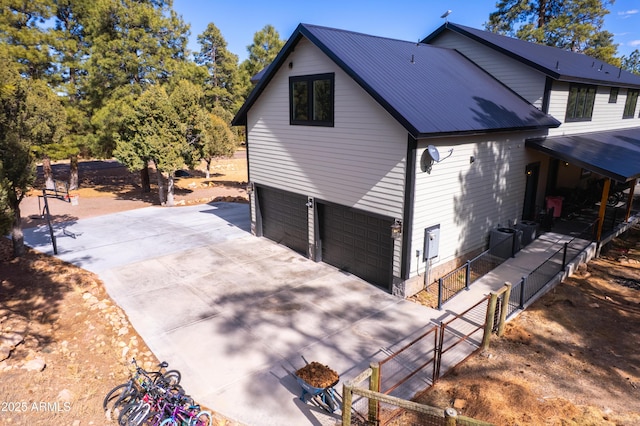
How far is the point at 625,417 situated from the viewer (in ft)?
21.4

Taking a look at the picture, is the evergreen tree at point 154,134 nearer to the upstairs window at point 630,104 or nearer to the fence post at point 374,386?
the fence post at point 374,386

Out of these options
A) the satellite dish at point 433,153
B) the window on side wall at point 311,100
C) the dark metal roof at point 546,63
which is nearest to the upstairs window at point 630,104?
the dark metal roof at point 546,63

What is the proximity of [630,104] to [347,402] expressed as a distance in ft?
84.1

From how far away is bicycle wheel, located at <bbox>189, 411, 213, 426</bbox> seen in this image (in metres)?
6.42

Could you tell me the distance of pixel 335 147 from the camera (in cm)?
1254

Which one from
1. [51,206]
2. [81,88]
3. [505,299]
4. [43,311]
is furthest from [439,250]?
[81,88]

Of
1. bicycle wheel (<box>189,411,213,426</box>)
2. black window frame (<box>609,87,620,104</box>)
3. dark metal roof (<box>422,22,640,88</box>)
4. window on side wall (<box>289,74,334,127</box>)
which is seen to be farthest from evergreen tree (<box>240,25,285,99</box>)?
bicycle wheel (<box>189,411,213,426</box>)

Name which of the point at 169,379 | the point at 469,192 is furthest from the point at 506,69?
the point at 169,379

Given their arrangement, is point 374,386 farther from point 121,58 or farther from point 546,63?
point 121,58

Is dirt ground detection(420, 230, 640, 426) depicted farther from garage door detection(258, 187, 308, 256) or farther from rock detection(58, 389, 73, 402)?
garage door detection(258, 187, 308, 256)

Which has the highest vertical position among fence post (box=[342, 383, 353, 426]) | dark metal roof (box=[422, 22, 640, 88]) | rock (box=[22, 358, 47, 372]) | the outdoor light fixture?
dark metal roof (box=[422, 22, 640, 88])

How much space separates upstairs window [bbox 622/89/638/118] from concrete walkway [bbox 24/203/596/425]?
1285 centimetres

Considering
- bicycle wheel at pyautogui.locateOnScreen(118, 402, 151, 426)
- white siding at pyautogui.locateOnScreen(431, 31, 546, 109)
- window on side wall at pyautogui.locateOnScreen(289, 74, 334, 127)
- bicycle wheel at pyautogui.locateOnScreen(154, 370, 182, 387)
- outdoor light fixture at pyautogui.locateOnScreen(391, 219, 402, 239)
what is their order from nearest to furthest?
bicycle wheel at pyautogui.locateOnScreen(118, 402, 151, 426) < bicycle wheel at pyautogui.locateOnScreen(154, 370, 182, 387) < outdoor light fixture at pyautogui.locateOnScreen(391, 219, 402, 239) < window on side wall at pyautogui.locateOnScreen(289, 74, 334, 127) < white siding at pyautogui.locateOnScreen(431, 31, 546, 109)

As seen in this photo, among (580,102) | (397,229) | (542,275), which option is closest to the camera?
(397,229)
